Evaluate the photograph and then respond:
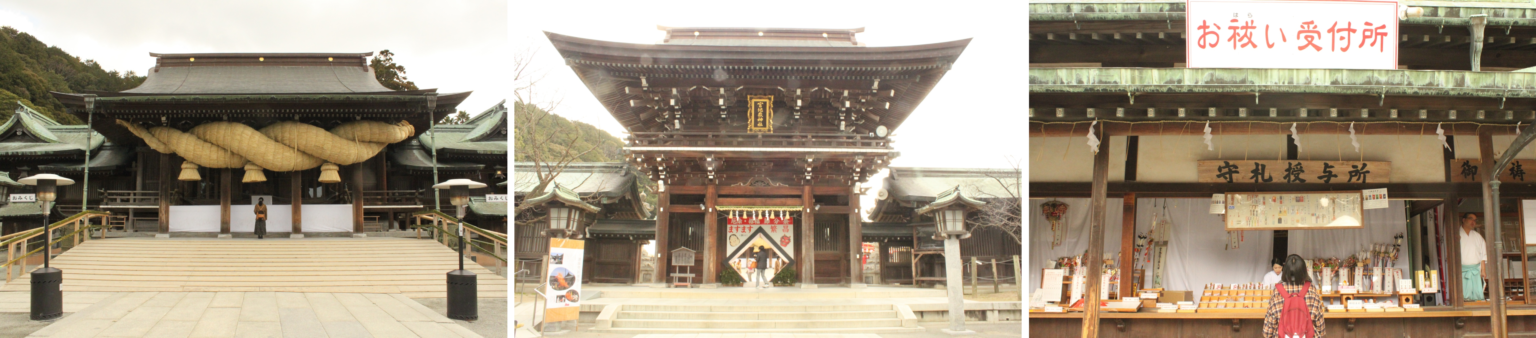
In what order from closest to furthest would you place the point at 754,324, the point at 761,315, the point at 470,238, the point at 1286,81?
the point at 1286,81 → the point at 754,324 → the point at 761,315 → the point at 470,238

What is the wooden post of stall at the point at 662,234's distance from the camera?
36.9 feet

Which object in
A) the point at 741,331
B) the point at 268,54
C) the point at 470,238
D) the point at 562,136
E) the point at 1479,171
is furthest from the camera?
the point at 562,136

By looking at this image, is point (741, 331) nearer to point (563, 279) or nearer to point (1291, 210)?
point (563, 279)

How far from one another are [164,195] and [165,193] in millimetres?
41

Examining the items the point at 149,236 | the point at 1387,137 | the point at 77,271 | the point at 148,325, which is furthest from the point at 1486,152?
the point at 149,236

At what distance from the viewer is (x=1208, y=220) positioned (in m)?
7.85

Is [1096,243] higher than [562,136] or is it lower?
lower

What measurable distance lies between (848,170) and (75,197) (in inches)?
614

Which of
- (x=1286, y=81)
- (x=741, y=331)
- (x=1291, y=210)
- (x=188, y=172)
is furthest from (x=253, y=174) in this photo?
(x=1291, y=210)

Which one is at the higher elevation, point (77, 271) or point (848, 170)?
point (848, 170)

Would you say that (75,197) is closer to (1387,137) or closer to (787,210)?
(787,210)

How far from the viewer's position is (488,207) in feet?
51.3

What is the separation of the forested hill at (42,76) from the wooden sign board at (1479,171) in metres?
24.3

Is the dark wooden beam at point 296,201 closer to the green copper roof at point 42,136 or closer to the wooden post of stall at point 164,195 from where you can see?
the wooden post of stall at point 164,195
